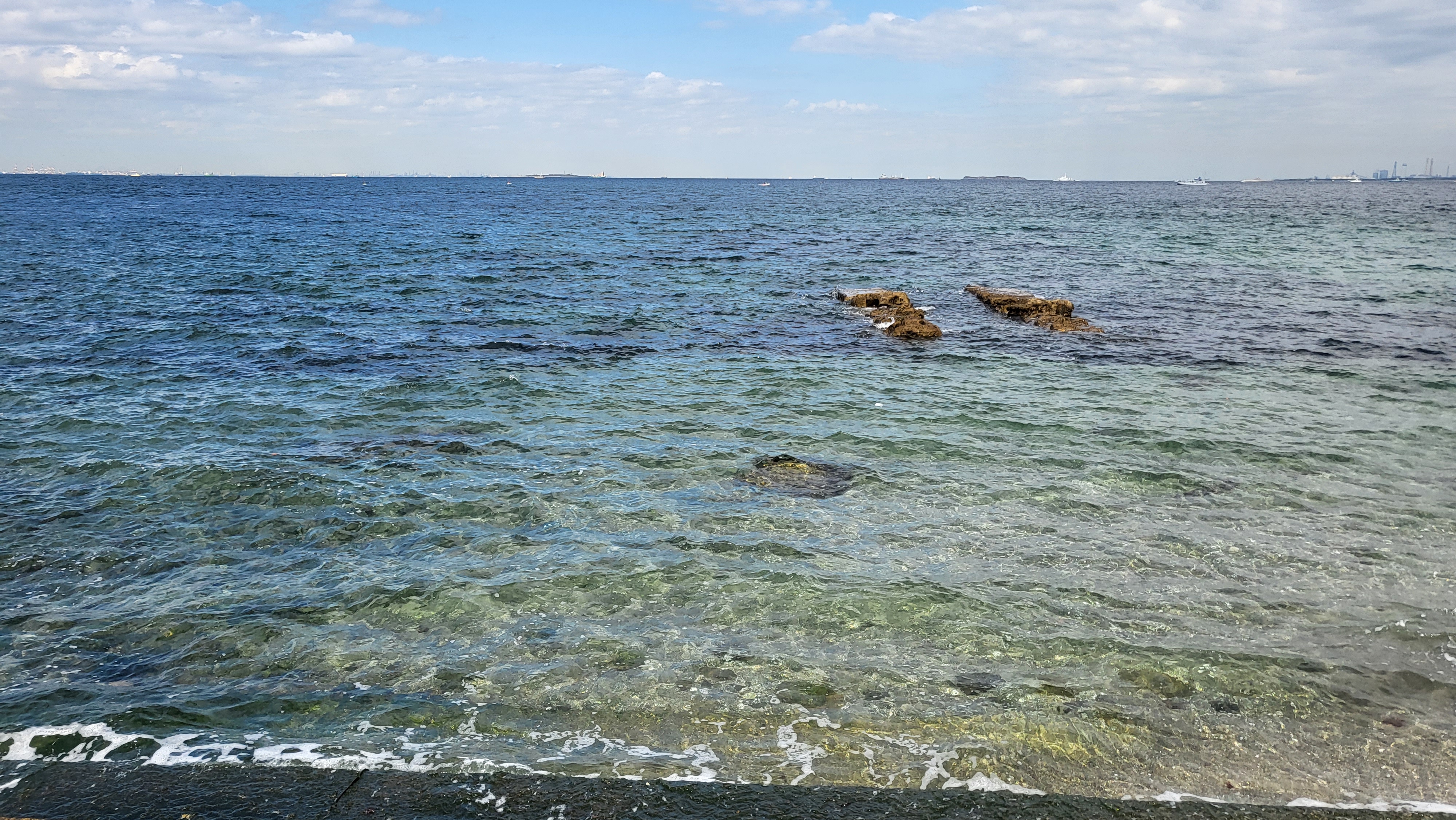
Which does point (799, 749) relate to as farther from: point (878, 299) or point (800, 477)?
point (878, 299)

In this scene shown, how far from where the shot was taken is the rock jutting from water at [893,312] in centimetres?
2138

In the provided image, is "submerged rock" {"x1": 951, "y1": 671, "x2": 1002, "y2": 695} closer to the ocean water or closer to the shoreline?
the ocean water

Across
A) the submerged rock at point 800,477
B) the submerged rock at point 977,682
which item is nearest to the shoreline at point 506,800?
the submerged rock at point 977,682

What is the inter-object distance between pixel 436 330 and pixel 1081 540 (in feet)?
56.3

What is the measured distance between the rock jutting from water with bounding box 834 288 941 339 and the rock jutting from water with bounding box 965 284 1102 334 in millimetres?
2315

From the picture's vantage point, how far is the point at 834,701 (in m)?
6.25

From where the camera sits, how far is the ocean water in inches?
228

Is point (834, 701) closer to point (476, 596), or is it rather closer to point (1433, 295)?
point (476, 596)

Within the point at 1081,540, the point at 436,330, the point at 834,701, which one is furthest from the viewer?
the point at 436,330

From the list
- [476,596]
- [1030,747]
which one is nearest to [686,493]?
[476,596]

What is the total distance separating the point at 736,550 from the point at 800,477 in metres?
2.50

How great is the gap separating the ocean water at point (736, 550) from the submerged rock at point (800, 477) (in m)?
0.23

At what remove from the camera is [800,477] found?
11.3m

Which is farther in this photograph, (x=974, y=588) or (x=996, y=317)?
(x=996, y=317)
